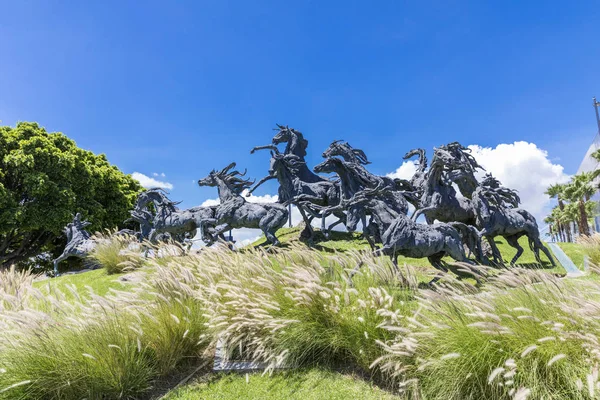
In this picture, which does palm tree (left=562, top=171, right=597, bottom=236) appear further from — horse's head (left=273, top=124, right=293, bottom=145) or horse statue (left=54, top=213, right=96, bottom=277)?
horse statue (left=54, top=213, right=96, bottom=277)

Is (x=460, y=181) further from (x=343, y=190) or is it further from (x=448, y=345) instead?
(x=448, y=345)

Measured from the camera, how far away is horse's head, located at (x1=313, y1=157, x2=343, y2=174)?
11.5 m

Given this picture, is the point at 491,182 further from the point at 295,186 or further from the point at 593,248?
the point at 295,186

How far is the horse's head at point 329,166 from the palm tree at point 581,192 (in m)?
21.5

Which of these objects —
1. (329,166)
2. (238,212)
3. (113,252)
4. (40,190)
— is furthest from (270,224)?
(40,190)

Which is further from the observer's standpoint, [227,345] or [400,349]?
[227,345]

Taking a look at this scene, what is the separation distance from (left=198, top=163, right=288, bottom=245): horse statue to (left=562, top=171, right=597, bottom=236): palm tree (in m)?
22.9

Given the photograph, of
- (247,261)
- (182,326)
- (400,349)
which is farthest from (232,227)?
(400,349)

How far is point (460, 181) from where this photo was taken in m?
11.7

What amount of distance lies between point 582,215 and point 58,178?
32027 millimetres

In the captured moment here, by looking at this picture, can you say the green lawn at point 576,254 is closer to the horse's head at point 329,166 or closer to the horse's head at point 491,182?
the horse's head at point 491,182

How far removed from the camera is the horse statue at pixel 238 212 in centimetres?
1203

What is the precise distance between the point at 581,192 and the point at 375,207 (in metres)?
27.4

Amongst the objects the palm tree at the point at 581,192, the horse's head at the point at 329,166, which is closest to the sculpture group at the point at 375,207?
the horse's head at the point at 329,166
